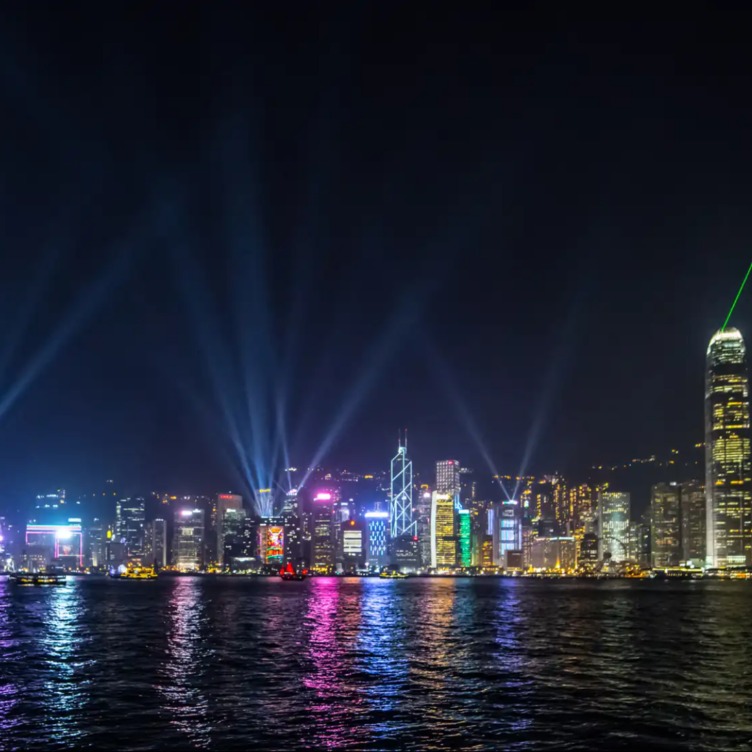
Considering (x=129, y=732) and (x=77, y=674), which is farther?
(x=77, y=674)

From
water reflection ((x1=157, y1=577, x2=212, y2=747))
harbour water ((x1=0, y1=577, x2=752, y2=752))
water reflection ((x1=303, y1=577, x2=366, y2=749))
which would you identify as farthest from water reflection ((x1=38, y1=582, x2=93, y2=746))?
water reflection ((x1=303, y1=577, x2=366, y2=749))

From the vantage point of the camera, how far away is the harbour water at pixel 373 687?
3059 centimetres

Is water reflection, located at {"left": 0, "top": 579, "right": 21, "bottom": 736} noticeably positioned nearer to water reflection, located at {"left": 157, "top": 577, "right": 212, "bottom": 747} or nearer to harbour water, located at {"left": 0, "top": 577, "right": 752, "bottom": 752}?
harbour water, located at {"left": 0, "top": 577, "right": 752, "bottom": 752}

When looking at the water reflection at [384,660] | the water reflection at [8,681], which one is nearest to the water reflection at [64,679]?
the water reflection at [8,681]

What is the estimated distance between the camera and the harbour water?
30594 mm

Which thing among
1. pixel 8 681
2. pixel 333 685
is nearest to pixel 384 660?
pixel 333 685

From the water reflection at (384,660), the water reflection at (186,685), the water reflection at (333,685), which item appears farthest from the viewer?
the water reflection at (384,660)

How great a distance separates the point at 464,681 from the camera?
43188 millimetres

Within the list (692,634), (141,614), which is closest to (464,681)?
(692,634)

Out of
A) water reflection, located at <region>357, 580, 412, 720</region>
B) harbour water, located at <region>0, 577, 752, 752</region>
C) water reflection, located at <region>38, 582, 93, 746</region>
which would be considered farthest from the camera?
water reflection, located at <region>357, 580, 412, 720</region>

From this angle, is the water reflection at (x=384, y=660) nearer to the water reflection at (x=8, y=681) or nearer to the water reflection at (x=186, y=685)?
the water reflection at (x=186, y=685)

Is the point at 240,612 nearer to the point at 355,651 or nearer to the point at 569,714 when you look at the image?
the point at 355,651

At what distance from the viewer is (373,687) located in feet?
134

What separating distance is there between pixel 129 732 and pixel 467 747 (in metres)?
11.6
